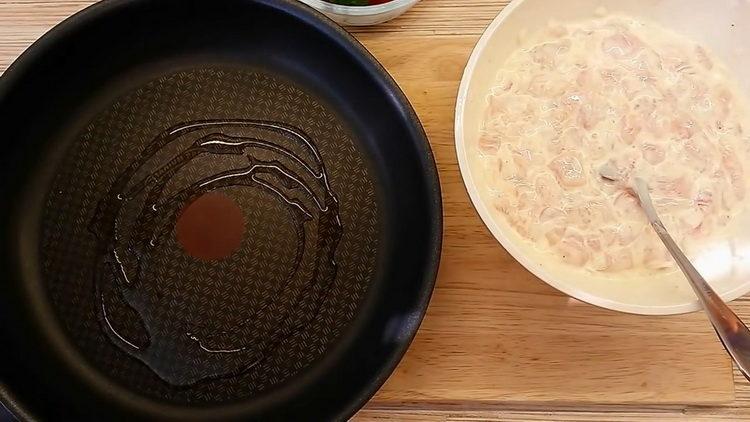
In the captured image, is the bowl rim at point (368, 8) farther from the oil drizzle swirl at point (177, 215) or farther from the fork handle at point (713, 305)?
the fork handle at point (713, 305)

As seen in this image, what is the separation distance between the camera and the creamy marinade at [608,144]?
77 centimetres

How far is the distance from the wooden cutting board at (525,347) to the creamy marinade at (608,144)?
0.22 ft

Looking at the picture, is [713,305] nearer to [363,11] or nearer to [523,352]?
[523,352]

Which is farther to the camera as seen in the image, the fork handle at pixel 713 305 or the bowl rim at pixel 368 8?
the bowl rim at pixel 368 8

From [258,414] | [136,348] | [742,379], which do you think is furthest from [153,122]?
[742,379]

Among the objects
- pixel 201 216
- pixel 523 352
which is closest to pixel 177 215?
pixel 201 216

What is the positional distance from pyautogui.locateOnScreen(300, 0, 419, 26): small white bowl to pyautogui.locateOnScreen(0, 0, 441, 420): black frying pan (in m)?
0.04

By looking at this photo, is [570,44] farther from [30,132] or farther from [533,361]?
[30,132]

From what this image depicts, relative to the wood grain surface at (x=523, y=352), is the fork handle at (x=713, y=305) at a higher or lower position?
higher

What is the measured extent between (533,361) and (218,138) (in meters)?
0.45

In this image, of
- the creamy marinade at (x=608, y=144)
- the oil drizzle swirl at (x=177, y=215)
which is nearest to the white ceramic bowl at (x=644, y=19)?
the creamy marinade at (x=608, y=144)

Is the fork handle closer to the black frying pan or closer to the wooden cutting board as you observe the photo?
the wooden cutting board

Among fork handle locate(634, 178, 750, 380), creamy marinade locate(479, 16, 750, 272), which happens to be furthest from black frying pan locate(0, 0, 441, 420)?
fork handle locate(634, 178, 750, 380)

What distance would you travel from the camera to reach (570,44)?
825mm
